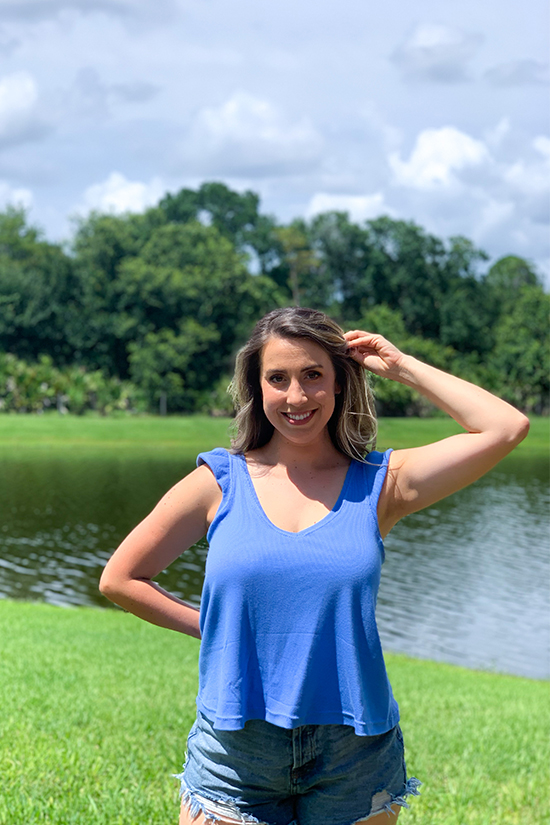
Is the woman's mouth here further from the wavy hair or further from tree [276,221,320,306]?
tree [276,221,320,306]

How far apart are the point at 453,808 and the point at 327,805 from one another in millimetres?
2523

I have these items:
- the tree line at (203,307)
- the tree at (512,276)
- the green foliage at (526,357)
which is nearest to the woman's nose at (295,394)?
the tree line at (203,307)

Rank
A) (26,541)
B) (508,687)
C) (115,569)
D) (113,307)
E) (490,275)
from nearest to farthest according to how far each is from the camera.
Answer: (115,569)
(508,687)
(26,541)
(113,307)
(490,275)

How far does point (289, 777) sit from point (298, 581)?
55 cm

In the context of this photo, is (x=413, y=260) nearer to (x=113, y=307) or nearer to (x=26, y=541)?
(x=113, y=307)

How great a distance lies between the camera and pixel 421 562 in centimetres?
1816

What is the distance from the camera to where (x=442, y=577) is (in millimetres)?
16984

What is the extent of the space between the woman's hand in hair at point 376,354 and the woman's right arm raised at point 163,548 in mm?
622

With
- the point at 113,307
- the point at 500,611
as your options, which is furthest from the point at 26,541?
the point at 113,307

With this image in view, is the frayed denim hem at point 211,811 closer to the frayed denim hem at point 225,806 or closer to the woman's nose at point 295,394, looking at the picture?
the frayed denim hem at point 225,806

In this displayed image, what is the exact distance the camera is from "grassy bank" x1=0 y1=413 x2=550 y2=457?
137ft

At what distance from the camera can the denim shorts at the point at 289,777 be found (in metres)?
2.42

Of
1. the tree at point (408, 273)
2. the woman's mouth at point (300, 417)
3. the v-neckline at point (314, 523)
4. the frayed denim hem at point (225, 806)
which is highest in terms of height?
the tree at point (408, 273)

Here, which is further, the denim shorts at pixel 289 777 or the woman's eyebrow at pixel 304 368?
the woman's eyebrow at pixel 304 368
